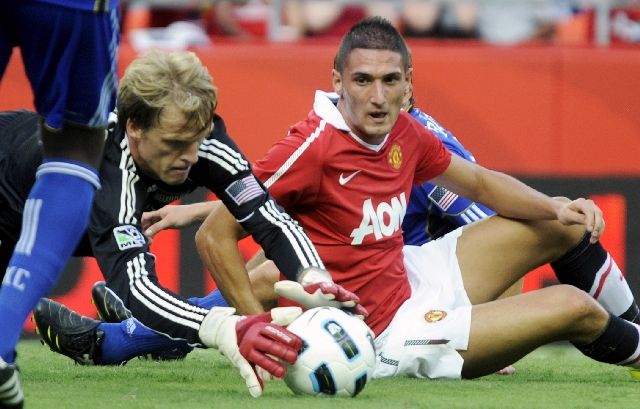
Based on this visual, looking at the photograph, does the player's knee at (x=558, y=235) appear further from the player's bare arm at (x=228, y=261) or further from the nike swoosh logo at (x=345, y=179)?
the player's bare arm at (x=228, y=261)

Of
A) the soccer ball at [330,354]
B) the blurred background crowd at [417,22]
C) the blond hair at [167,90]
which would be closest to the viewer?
the soccer ball at [330,354]

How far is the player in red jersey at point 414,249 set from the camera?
191 inches

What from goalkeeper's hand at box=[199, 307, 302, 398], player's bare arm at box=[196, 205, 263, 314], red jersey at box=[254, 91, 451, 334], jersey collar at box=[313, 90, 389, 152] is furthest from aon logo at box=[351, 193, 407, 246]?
goalkeeper's hand at box=[199, 307, 302, 398]

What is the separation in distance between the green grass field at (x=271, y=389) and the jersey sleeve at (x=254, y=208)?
450mm

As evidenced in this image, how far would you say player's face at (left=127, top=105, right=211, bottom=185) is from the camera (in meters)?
4.38

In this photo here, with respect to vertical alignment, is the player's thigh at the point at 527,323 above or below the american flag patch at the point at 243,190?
below

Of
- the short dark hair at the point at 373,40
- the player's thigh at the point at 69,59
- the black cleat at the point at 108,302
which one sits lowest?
the black cleat at the point at 108,302

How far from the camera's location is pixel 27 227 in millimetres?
3754

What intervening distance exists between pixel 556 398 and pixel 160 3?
→ 4.76 meters

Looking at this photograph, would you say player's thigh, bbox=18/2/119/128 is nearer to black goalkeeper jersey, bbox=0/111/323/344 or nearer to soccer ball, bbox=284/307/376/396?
black goalkeeper jersey, bbox=0/111/323/344

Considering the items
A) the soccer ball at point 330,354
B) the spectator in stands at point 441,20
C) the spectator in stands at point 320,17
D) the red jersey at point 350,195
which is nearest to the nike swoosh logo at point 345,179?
the red jersey at point 350,195

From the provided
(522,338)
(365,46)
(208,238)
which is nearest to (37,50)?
(208,238)

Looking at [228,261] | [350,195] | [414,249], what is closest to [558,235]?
[414,249]

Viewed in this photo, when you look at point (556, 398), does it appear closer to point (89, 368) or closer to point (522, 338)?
point (522, 338)
